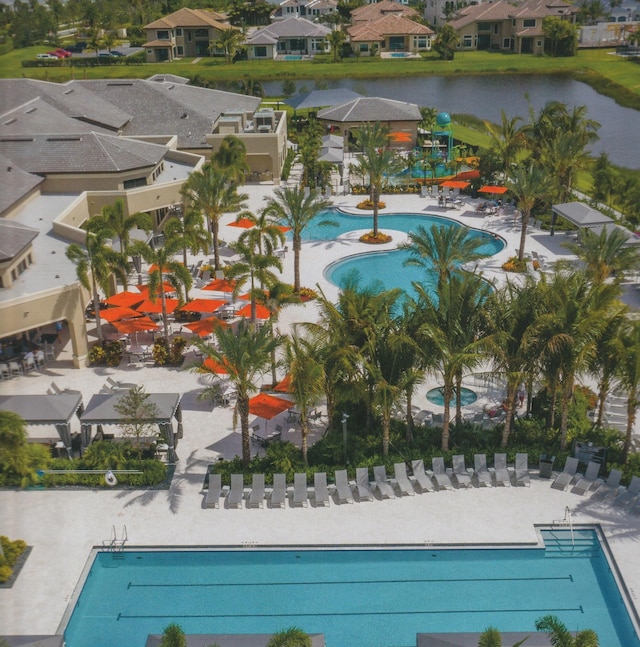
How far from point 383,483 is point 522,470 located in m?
3.83

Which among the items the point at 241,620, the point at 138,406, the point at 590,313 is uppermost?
the point at 590,313

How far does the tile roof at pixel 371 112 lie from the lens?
58281mm

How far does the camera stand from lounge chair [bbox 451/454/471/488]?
2222cm

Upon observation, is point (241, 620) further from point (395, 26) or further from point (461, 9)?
point (461, 9)

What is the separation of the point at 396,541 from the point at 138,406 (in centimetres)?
808

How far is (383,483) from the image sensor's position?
22062 millimetres

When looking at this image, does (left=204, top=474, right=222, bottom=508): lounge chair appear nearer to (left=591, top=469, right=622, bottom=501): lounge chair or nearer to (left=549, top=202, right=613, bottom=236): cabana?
(left=591, top=469, right=622, bottom=501): lounge chair

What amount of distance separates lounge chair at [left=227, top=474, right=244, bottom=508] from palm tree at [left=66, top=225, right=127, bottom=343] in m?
10.1

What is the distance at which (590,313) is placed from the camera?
71.7 ft

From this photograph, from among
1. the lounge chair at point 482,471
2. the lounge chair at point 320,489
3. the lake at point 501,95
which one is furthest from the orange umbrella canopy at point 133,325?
the lake at point 501,95

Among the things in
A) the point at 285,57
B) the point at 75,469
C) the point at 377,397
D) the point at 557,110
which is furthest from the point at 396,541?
the point at 285,57

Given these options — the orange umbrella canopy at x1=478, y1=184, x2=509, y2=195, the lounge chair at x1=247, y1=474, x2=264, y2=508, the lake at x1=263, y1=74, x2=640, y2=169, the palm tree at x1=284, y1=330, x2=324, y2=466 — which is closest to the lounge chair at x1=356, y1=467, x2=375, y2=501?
the palm tree at x1=284, y1=330, x2=324, y2=466

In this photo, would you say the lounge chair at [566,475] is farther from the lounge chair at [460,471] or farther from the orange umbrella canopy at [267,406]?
the orange umbrella canopy at [267,406]

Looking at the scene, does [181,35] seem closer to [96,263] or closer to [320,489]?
[96,263]
